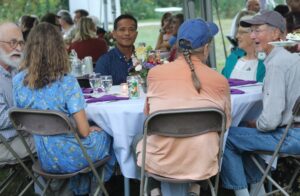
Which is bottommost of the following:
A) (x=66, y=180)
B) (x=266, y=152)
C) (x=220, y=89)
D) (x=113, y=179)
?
(x=113, y=179)

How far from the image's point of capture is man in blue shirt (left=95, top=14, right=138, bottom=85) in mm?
4648

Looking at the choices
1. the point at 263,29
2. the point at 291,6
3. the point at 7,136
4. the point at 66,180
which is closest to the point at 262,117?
the point at 263,29

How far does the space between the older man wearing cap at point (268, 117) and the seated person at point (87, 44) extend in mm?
3555

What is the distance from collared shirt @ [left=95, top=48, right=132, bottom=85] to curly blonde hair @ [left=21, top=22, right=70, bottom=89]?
1537mm

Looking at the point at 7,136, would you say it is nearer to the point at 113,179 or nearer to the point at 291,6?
the point at 113,179

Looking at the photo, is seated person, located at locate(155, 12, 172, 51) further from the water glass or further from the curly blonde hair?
the curly blonde hair

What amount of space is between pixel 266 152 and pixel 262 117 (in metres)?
0.23

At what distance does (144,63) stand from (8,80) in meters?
0.91

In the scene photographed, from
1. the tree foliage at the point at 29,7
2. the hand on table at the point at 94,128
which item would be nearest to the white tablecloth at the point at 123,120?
the hand on table at the point at 94,128

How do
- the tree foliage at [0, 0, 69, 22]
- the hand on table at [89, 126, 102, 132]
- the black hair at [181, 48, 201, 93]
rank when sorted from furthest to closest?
the tree foliage at [0, 0, 69, 22], the hand on table at [89, 126, 102, 132], the black hair at [181, 48, 201, 93]

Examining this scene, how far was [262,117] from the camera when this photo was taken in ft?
10.2

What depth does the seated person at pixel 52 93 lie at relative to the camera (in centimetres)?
304

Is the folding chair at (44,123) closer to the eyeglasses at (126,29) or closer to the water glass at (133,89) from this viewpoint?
the water glass at (133,89)

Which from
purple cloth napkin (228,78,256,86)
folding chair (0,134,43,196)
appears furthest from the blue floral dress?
purple cloth napkin (228,78,256,86)
